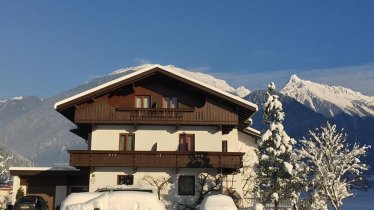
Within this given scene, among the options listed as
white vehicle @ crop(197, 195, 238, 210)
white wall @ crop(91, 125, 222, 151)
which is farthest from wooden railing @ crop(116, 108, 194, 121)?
white vehicle @ crop(197, 195, 238, 210)

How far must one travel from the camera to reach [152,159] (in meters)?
31.5

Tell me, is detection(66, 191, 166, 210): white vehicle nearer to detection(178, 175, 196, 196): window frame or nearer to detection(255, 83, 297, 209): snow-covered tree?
detection(255, 83, 297, 209): snow-covered tree

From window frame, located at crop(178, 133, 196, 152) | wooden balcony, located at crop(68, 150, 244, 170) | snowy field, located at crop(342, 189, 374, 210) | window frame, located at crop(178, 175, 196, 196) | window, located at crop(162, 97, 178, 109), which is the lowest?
snowy field, located at crop(342, 189, 374, 210)

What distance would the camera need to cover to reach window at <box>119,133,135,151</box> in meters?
33.2

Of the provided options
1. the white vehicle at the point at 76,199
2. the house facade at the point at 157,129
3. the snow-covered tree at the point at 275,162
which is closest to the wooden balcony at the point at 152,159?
the house facade at the point at 157,129

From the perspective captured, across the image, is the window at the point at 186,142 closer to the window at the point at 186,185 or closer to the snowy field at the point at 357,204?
the window at the point at 186,185

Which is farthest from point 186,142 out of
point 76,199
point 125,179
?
point 76,199

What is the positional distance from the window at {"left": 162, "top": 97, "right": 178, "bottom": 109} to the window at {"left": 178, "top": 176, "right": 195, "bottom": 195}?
5295 mm

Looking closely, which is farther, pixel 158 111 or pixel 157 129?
pixel 157 129

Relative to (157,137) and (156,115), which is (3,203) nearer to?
(157,137)

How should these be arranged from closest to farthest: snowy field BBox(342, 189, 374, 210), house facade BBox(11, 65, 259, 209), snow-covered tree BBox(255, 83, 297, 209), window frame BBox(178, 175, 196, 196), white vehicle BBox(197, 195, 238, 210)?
white vehicle BBox(197, 195, 238, 210)
snow-covered tree BBox(255, 83, 297, 209)
house facade BBox(11, 65, 259, 209)
window frame BBox(178, 175, 196, 196)
snowy field BBox(342, 189, 374, 210)

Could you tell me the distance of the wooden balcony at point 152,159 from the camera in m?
31.3

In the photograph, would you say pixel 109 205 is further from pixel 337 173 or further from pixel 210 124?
pixel 210 124

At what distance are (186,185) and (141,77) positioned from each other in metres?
8.16
